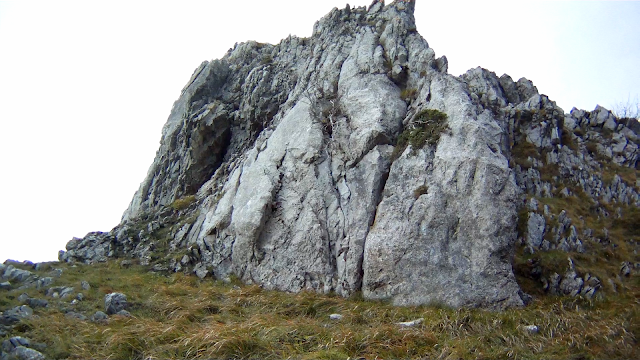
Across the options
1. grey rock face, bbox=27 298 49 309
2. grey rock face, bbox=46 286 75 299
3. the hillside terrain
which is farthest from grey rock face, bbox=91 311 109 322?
grey rock face, bbox=46 286 75 299

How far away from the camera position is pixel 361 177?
18.1 metres

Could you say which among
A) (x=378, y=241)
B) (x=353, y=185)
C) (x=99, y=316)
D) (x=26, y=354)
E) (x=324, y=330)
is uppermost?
(x=353, y=185)

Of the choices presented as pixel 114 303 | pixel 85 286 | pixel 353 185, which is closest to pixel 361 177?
pixel 353 185

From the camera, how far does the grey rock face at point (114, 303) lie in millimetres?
13695

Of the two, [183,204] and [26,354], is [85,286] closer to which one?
[26,354]

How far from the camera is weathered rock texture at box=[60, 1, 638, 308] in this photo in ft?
49.5

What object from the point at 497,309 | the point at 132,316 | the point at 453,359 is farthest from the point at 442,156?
the point at 132,316

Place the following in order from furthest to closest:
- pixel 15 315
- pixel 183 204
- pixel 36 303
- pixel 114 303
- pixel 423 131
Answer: pixel 183 204
pixel 423 131
pixel 114 303
pixel 36 303
pixel 15 315

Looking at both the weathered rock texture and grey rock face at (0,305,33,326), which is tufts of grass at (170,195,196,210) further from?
grey rock face at (0,305,33,326)

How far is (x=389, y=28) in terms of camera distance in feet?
85.6

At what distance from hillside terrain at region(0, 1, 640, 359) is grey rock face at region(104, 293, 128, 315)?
5.3 inches

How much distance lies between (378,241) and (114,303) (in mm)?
8845

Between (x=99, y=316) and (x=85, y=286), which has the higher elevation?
(x=85, y=286)

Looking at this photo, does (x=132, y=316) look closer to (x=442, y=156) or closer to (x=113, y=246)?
(x=113, y=246)
